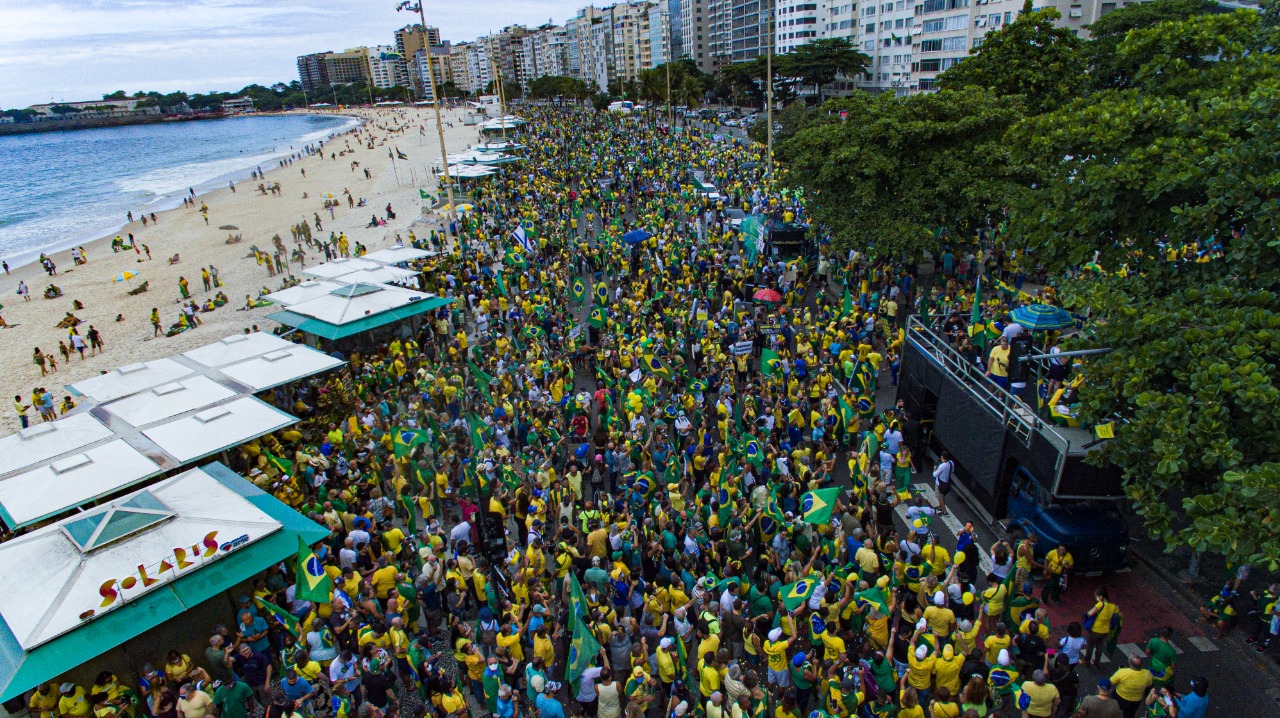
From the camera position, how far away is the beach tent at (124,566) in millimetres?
8539

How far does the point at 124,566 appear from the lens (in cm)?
944

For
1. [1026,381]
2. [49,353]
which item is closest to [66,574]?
[1026,381]

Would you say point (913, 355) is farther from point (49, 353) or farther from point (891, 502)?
point (49, 353)

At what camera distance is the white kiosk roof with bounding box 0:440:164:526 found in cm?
1125

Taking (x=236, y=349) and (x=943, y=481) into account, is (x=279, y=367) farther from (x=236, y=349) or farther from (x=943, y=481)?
(x=943, y=481)

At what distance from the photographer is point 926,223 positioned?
866 inches

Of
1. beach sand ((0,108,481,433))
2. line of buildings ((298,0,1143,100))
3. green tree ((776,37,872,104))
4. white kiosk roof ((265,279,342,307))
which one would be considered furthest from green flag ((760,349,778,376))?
green tree ((776,37,872,104))

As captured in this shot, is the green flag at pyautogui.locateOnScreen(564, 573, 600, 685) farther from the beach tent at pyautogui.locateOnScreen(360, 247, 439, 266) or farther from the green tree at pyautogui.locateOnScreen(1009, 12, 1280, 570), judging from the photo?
the beach tent at pyautogui.locateOnScreen(360, 247, 439, 266)

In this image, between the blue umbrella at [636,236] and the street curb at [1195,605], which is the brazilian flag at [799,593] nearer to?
the street curb at [1195,605]

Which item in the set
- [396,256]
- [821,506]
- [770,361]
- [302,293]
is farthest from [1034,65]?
[302,293]

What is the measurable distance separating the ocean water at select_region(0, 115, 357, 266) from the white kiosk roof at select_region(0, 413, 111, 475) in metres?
46.6

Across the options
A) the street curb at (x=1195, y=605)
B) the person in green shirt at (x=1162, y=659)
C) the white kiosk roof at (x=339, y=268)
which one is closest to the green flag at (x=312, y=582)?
the person in green shirt at (x=1162, y=659)

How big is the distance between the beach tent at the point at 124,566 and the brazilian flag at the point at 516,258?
633 inches

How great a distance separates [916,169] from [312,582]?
2014cm
